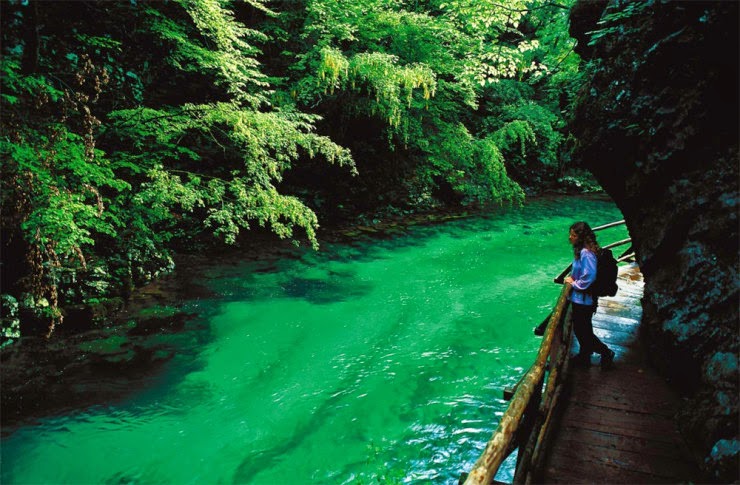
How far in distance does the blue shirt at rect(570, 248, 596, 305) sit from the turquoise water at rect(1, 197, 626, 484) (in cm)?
247

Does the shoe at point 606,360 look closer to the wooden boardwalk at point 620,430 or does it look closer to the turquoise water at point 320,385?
the wooden boardwalk at point 620,430

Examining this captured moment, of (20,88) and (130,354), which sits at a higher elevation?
(20,88)

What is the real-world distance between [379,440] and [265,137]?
6.34 m

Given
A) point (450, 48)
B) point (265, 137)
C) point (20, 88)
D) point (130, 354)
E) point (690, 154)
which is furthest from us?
point (450, 48)

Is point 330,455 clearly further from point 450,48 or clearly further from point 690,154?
point 450,48

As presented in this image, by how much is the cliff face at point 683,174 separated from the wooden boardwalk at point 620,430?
34 centimetres

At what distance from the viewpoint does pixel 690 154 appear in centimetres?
452

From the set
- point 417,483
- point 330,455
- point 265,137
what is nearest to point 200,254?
point 265,137

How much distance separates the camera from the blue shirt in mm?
4875

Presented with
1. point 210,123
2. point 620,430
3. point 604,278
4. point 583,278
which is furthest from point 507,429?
point 210,123

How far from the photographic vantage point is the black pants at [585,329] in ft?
16.6

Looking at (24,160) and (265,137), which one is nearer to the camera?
(24,160)


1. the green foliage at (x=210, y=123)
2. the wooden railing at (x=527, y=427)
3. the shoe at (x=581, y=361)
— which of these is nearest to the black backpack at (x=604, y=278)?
the wooden railing at (x=527, y=427)

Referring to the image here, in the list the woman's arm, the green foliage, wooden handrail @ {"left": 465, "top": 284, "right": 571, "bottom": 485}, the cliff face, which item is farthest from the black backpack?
the green foliage
